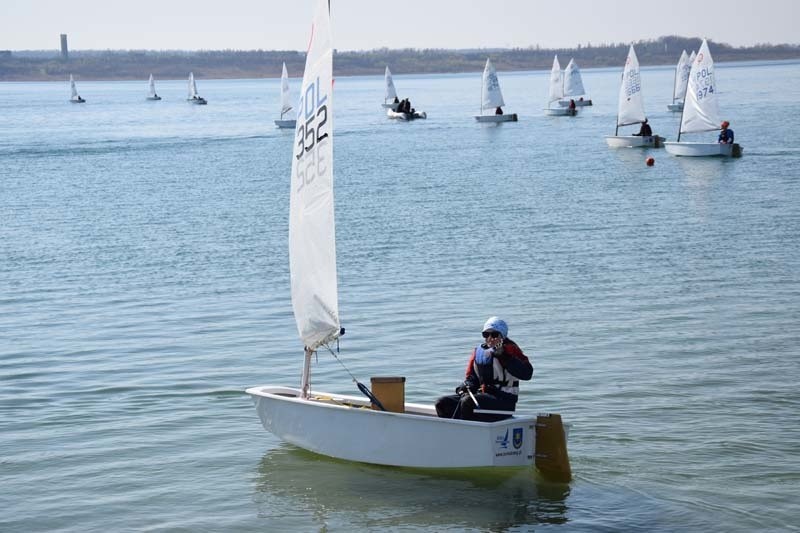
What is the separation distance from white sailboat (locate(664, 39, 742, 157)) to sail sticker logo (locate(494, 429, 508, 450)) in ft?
165

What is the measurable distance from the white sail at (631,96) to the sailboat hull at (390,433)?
2386 inches

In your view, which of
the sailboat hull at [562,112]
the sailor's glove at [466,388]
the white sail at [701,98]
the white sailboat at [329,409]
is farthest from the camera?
the sailboat hull at [562,112]

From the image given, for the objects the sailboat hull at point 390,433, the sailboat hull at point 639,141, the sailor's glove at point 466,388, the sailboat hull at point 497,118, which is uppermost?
the sailor's glove at point 466,388

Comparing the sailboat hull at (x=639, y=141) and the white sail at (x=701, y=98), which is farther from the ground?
the white sail at (x=701, y=98)

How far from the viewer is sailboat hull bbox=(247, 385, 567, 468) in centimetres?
1541

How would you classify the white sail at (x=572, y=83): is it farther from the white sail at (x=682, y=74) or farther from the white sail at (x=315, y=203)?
the white sail at (x=315, y=203)

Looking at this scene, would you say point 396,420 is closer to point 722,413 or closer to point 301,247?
point 301,247

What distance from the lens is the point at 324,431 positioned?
1691cm

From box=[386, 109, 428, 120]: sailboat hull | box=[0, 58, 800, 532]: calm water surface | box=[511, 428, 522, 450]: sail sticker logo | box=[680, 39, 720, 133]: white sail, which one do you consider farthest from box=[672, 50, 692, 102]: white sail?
box=[511, 428, 522, 450]: sail sticker logo

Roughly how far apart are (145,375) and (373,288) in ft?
30.3

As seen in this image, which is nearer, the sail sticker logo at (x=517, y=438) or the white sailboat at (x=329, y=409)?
the sail sticker logo at (x=517, y=438)

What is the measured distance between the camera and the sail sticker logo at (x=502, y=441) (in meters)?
15.3

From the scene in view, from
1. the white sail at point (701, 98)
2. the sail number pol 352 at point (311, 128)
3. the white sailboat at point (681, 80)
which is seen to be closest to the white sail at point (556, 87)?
the white sailboat at point (681, 80)

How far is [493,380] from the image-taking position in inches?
621
